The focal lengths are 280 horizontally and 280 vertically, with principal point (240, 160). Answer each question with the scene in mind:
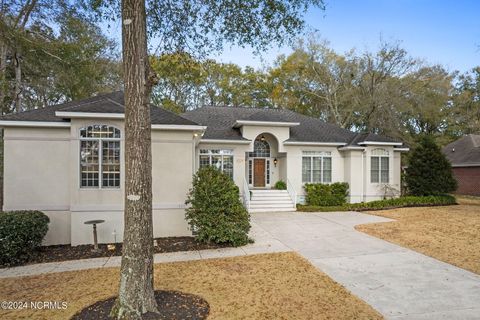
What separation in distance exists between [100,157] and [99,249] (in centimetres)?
285

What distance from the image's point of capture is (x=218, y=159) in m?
15.8

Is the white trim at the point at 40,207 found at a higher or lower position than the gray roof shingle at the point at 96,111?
lower

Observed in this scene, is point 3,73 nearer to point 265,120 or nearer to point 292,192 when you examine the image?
point 265,120

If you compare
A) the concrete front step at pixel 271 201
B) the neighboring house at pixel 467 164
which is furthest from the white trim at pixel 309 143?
the neighboring house at pixel 467 164

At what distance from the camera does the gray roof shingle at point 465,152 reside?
75.9 ft

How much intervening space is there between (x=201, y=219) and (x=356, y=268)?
4.47 meters

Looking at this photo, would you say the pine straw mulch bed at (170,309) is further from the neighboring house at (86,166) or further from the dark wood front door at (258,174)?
the dark wood front door at (258,174)

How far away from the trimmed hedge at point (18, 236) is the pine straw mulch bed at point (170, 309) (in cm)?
407

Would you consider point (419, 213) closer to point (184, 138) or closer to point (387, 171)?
point (387, 171)

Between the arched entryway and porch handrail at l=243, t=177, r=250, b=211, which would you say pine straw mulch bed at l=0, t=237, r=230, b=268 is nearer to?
porch handrail at l=243, t=177, r=250, b=211

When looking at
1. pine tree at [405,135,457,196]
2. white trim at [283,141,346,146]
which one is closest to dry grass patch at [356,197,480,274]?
A: pine tree at [405,135,457,196]

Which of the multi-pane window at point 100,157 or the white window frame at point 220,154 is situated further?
the white window frame at point 220,154

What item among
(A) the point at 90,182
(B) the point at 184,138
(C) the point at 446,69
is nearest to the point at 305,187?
(B) the point at 184,138

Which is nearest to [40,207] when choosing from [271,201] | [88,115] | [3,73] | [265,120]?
[88,115]
